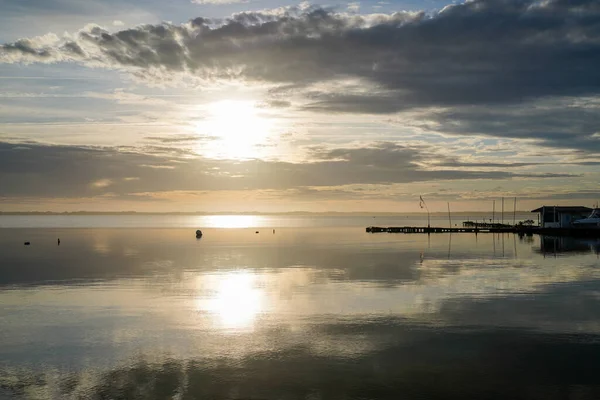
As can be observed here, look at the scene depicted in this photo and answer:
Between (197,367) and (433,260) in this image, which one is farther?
(433,260)

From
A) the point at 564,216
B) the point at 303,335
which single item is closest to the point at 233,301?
the point at 303,335

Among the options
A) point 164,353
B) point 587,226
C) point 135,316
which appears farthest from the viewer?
point 587,226

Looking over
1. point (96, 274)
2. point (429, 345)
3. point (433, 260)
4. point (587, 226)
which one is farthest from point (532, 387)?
point (587, 226)

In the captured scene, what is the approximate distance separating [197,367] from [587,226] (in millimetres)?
126729

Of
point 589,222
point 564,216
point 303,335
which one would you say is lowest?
point 303,335

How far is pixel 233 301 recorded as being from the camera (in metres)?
43.8

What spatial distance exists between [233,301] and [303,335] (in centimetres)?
1341

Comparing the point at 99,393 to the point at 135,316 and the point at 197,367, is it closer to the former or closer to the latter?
the point at 197,367

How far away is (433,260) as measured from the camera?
77.8 meters

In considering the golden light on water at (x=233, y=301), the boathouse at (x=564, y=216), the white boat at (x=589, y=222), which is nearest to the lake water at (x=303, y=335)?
the golden light on water at (x=233, y=301)

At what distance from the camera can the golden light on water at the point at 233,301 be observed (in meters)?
36.2

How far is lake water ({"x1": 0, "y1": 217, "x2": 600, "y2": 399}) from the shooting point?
74.8ft

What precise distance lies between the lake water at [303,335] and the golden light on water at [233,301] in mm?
183

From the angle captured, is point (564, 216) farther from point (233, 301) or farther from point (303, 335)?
point (303, 335)
